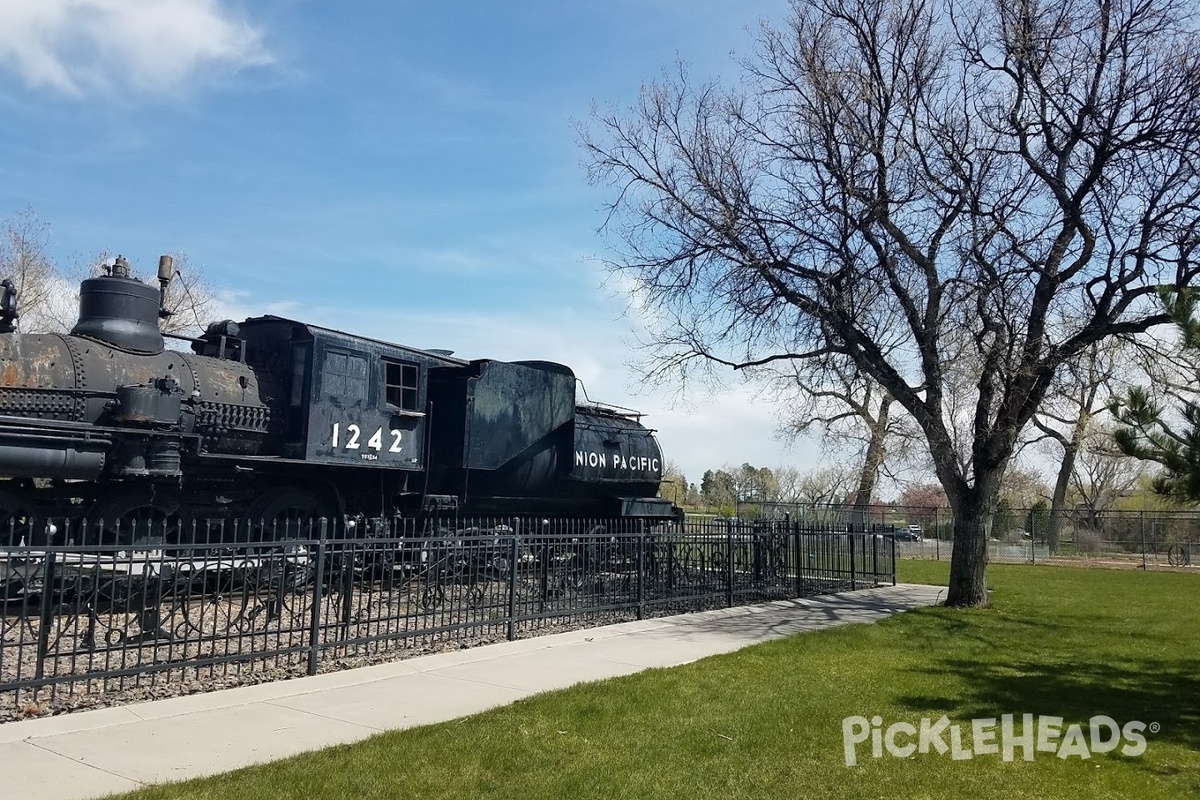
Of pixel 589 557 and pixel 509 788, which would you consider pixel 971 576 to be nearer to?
pixel 589 557

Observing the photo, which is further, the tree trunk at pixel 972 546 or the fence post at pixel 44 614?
the tree trunk at pixel 972 546

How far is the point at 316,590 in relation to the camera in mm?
8250

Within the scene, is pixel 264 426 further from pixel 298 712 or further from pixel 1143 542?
pixel 1143 542

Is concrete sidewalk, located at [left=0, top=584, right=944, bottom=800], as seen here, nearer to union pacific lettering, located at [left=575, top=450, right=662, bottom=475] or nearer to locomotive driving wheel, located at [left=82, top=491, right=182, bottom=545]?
locomotive driving wheel, located at [left=82, top=491, right=182, bottom=545]

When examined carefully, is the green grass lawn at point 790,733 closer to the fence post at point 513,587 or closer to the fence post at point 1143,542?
the fence post at point 513,587

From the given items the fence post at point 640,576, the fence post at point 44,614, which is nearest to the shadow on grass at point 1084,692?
the fence post at point 640,576

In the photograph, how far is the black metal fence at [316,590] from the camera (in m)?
7.09

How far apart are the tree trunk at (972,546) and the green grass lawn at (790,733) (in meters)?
3.56

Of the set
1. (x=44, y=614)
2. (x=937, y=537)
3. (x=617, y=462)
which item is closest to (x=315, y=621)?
(x=44, y=614)

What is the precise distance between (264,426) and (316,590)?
4771mm

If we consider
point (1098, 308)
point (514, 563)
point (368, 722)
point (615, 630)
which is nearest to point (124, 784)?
point (368, 722)

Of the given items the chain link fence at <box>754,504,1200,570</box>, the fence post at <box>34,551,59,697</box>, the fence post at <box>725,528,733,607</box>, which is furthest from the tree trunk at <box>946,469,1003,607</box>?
the chain link fence at <box>754,504,1200,570</box>

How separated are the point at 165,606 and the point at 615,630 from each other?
17.5 feet

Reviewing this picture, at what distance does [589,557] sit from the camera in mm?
11773
